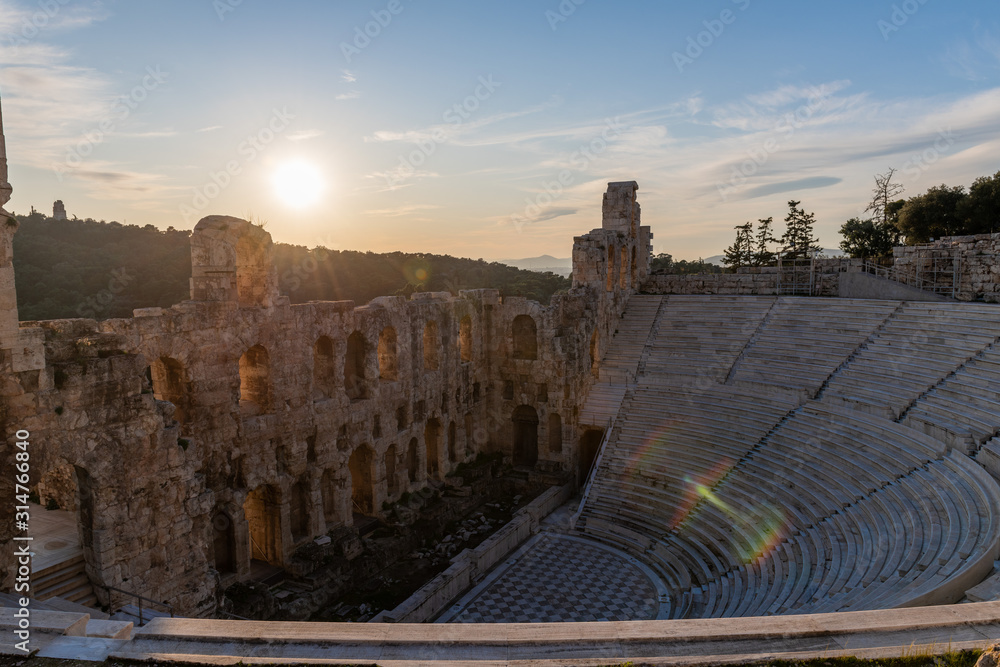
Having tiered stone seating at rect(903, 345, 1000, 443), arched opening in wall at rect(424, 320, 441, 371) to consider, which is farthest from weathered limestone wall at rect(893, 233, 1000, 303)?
arched opening in wall at rect(424, 320, 441, 371)

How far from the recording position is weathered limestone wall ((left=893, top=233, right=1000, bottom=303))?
917 inches

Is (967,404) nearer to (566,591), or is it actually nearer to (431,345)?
(566,591)

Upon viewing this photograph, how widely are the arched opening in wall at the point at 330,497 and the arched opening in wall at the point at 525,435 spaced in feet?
31.7

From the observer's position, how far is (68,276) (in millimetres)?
32656

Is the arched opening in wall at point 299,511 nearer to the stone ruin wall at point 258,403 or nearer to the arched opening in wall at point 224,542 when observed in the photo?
the stone ruin wall at point 258,403

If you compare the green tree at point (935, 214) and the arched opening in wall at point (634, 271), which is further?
the green tree at point (935, 214)

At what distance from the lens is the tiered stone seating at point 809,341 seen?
72.3 ft

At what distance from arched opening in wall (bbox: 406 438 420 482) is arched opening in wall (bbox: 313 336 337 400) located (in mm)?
4816

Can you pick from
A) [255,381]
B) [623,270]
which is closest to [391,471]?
[255,381]

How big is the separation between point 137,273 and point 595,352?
26.7 m

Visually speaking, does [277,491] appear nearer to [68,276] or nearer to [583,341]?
[583,341]

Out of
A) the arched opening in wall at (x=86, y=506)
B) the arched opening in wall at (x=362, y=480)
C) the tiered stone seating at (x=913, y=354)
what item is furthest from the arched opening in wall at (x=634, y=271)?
the arched opening in wall at (x=86, y=506)

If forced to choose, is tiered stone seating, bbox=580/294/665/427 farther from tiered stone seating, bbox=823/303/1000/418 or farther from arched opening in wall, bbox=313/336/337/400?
arched opening in wall, bbox=313/336/337/400

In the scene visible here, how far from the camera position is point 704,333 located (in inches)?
1057
